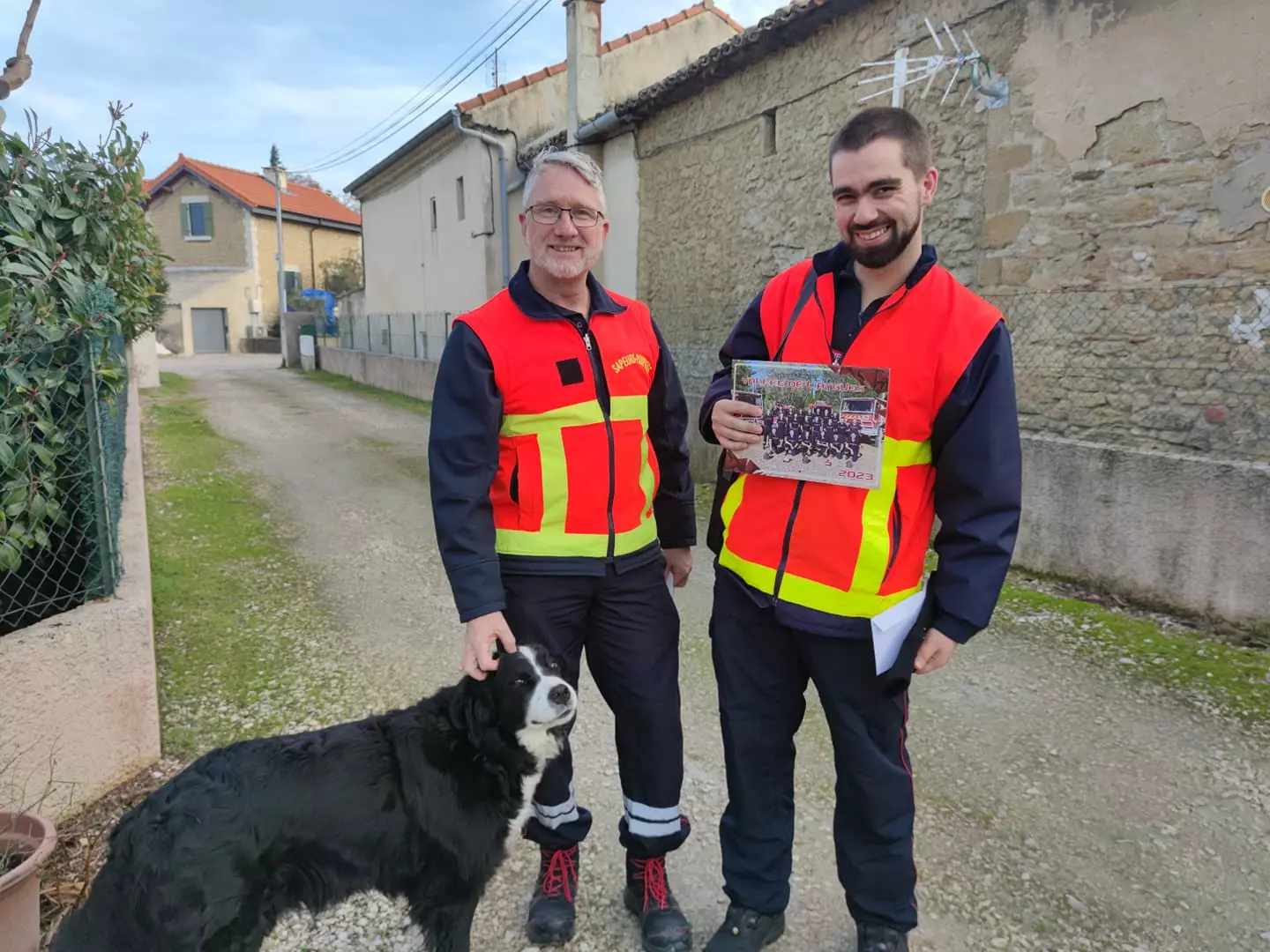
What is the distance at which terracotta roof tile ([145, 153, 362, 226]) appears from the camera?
1348 inches

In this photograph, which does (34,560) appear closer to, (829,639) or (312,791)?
(312,791)

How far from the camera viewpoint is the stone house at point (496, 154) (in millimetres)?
13086

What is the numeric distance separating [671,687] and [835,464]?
0.88m

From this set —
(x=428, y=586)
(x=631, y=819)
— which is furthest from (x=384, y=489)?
(x=631, y=819)

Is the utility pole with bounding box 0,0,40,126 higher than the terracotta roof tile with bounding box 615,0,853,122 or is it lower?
lower

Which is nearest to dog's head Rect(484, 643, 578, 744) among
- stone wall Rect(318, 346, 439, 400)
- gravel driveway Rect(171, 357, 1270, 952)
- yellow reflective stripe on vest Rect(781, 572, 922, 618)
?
yellow reflective stripe on vest Rect(781, 572, 922, 618)

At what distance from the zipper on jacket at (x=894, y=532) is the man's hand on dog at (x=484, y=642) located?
3.24 feet

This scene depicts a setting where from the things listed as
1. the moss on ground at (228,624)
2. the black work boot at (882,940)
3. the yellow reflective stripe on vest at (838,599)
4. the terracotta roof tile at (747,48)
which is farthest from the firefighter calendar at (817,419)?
the terracotta roof tile at (747,48)

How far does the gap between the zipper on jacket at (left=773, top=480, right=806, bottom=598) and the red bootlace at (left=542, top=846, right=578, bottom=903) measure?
1146mm

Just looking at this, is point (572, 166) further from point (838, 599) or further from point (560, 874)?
point (560, 874)

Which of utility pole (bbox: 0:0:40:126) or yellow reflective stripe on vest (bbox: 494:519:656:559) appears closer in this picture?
yellow reflective stripe on vest (bbox: 494:519:656:559)

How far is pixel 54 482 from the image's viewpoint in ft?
10.1

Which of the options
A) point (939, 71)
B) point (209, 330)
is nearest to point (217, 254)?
point (209, 330)

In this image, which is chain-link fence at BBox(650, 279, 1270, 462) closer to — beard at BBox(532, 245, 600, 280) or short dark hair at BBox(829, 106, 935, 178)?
short dark hair at BBox(829, 106, 935, 178)
